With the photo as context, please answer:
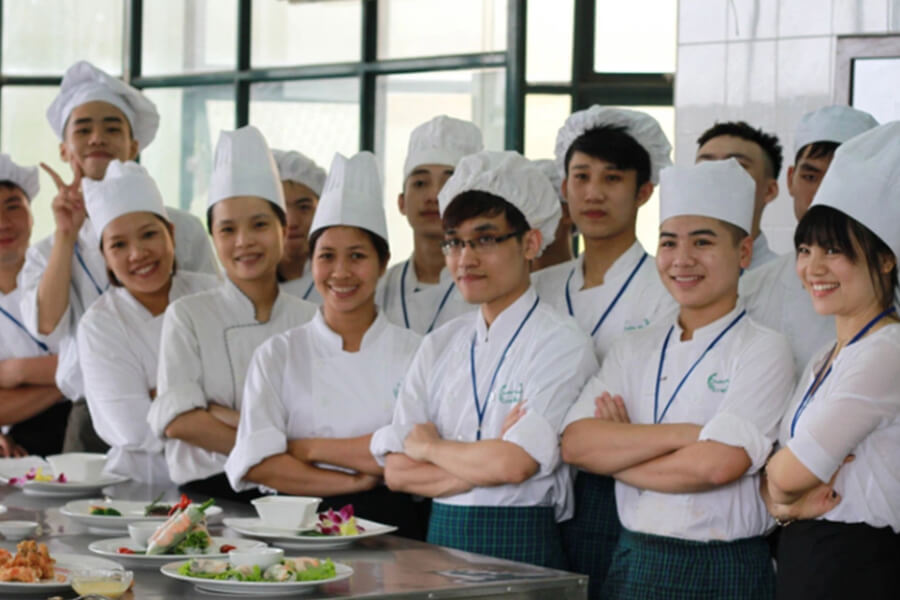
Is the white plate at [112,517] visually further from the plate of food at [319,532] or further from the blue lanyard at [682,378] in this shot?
the blue lanyard at [682,378]

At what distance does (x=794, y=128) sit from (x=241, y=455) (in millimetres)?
1933

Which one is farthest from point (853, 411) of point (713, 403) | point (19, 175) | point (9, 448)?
point (19, 175)

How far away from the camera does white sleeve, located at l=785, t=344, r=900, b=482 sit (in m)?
2.37

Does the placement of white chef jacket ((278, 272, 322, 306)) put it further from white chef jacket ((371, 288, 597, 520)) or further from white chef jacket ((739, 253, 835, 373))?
white chef jacket ((739, 253, 835, 373))

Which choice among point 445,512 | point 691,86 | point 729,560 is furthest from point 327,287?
point 691,86

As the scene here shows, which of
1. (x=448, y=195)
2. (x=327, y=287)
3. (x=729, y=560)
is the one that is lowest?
(x=729, y=560)

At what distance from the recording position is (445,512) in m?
2.94

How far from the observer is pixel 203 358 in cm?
336

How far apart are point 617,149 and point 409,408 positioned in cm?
81

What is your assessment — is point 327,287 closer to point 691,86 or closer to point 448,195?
point 448,195

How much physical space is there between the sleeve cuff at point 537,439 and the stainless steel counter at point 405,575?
1.02 feet

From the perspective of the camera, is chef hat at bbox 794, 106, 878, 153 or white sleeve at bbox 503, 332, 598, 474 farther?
chef hat at bbox 794, 106, 878, 153

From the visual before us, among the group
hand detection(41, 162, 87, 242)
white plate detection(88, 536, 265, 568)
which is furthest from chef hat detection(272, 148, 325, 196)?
white plate detection(88, 536, 265, 568)

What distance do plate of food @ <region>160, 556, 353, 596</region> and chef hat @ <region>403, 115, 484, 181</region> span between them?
6.05 ft
